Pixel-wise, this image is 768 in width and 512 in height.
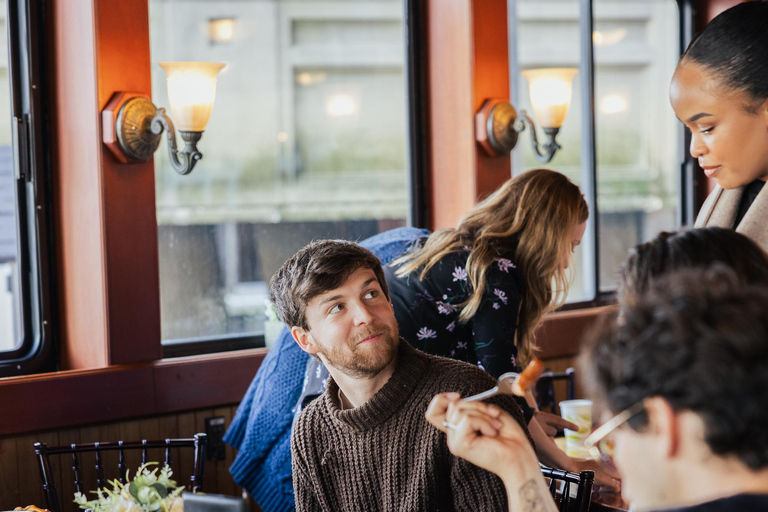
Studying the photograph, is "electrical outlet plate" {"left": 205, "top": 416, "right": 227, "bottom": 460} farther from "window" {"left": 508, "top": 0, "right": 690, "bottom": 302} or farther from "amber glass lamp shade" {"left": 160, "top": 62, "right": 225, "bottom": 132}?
"window" {"left": 508, "top": 0, "right": 690, "bottom": 302}

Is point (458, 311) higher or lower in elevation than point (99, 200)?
lower

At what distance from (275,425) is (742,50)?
1.45m

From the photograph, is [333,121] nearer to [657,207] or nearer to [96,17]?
[96,17]

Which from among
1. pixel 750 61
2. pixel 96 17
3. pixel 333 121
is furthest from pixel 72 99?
pixel 750 61

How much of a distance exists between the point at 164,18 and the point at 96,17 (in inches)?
22.4

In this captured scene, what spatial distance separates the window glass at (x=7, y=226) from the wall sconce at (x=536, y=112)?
1.74 m

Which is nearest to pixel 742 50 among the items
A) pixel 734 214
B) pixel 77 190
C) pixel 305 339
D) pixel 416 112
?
pixel 734 214

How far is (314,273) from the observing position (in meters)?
1.80

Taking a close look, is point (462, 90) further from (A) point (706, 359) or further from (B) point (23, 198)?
(A) point (706, 359)

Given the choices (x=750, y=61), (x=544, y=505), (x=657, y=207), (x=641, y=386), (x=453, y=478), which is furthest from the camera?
(x=657, y=207)

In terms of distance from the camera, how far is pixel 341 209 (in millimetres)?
3529

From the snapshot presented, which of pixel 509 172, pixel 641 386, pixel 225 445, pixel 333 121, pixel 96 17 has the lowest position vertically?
pixel 225 445

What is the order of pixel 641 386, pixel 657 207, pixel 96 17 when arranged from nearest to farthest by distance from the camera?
pixel 641 386
pixel 96 17
pixel 657 207

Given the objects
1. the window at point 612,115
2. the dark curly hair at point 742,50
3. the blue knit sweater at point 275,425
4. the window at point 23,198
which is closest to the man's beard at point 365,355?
the blue knit sweater at point 275,425
